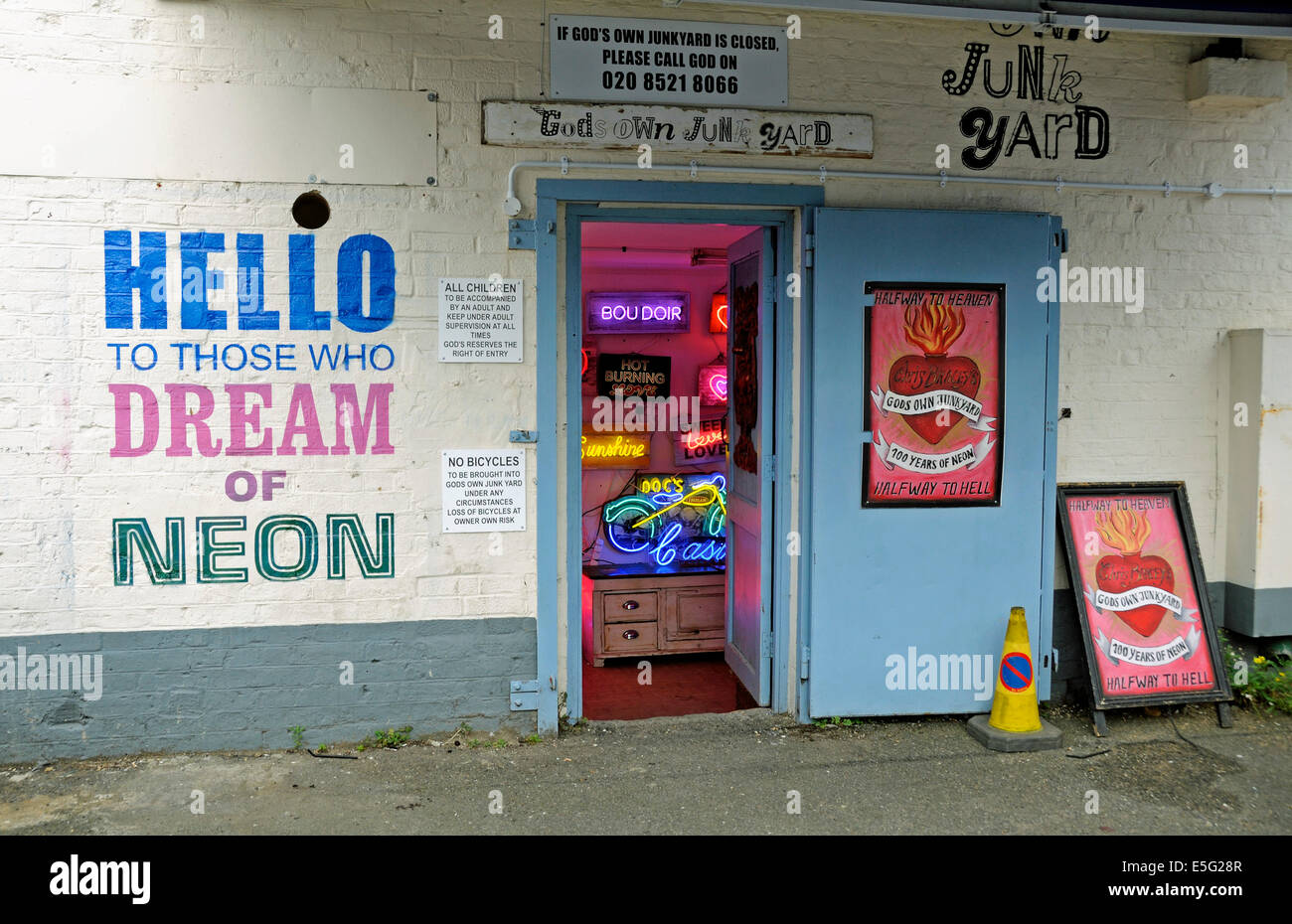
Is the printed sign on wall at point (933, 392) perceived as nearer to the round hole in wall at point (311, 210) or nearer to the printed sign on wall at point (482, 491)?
the printed sign on wall at point (482, 491)

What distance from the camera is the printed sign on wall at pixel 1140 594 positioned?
5.19 m

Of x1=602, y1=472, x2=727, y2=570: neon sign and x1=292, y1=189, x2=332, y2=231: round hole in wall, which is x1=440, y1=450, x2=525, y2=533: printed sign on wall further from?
x1=602, y1=472, x2=727, y2=570: neon sign

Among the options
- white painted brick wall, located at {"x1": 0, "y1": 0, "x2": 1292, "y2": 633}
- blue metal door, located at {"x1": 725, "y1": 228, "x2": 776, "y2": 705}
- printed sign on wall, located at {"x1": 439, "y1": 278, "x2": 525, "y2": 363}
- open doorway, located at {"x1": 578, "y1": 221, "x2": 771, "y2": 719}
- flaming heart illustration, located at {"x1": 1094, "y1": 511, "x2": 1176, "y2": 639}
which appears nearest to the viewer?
white painted brick wall, located at {"x1": 0, "y1": 0, "x2": 1292, "y2": 633}

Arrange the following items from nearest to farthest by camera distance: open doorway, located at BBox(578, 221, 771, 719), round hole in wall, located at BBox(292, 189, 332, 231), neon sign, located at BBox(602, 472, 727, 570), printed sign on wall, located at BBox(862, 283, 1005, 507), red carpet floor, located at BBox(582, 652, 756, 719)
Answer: round hole in wall, located at BBox(292, 189, 332, 231) < printed sign on wall, located at BBox(862, 283, 1005, 507) < red carpet floor, located at BBox(582, 652, 756, 719) < open doorway, located at BBox(578, 221, 771, 719) < neon sign, located at BBox(602, 472, 727, 570)

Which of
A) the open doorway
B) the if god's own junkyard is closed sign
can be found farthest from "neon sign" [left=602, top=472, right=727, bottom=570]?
the if god's own junkyard is closed sign

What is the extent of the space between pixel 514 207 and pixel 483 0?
1.00 metres

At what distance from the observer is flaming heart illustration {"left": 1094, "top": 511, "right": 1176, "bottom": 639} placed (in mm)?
5289

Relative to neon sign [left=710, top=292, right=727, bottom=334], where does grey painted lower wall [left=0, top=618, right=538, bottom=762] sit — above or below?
below

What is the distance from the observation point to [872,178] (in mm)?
5105

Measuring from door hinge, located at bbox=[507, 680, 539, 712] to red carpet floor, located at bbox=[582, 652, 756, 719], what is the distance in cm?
105

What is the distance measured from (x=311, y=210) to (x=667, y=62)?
6.18ft

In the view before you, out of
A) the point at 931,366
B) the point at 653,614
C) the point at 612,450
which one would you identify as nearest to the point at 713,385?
the point at 612,450

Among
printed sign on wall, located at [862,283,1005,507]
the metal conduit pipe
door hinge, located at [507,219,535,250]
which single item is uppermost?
the metal conduit pipe

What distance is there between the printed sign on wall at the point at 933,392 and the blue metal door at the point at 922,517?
4 centimetres
